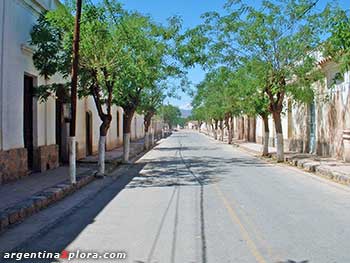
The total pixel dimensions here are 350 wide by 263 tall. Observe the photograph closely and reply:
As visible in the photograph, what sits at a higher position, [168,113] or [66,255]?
[168,113]

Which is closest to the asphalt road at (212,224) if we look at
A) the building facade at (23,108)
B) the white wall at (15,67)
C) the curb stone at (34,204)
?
the curb stone at (34,204)

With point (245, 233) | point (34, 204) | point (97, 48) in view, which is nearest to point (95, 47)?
point (97, 48)

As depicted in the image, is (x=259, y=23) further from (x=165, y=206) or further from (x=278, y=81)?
(x=165, y=206)

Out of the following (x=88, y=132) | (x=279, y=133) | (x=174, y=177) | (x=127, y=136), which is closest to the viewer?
(x=174, y=177)

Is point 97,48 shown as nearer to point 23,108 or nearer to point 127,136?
point 23,108

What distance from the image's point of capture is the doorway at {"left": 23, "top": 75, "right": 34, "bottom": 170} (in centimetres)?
Result: 1590

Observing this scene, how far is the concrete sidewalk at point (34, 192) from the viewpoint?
8.65 m

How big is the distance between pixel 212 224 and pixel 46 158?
34.1 ft

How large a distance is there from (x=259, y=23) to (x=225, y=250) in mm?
16044

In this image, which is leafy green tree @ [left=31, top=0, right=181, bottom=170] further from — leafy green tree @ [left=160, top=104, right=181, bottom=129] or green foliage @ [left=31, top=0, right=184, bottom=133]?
leafy green tree @ [left=160, top=104, right=181, bottom=129]

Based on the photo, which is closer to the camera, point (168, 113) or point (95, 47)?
point (95, 47)

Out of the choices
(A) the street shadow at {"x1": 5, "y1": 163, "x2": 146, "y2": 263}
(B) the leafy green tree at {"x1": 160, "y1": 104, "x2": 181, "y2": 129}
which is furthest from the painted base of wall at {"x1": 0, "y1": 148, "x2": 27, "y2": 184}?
(B) the leafy green tree at {"x1": 160, "y1": 104, "x2": 181, "y2": 129}

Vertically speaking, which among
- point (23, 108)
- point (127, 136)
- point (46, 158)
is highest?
point (23, 108)

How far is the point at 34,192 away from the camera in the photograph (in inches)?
444
